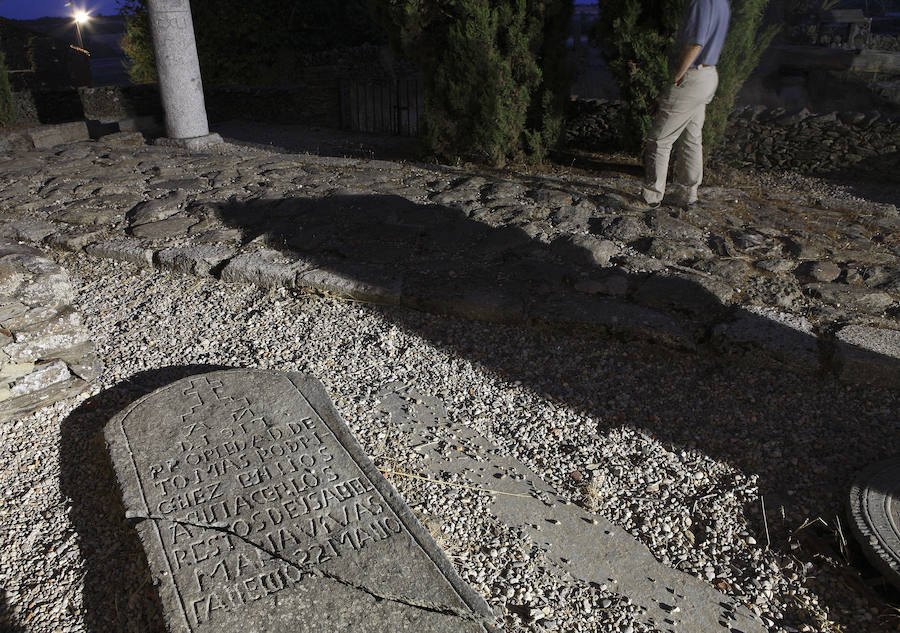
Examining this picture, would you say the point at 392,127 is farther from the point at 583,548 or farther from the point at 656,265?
the point at 583,548

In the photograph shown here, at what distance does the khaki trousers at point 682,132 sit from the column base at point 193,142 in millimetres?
5203

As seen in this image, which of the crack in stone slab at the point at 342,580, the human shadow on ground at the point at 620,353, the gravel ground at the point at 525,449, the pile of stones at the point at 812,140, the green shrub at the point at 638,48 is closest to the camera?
the crack in stone slab at the point at 342,580

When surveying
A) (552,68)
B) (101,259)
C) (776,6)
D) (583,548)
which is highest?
(776,6)

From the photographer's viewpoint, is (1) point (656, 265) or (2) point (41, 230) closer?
(1) point (656, 265)

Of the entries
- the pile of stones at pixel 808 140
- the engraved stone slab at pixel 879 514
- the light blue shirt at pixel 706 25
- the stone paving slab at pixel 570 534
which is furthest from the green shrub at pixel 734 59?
the stone paving slab at pixel 570 534

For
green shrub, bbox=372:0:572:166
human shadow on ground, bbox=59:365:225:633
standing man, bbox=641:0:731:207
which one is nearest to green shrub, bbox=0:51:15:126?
green shrub, bbox=372:0:572:166

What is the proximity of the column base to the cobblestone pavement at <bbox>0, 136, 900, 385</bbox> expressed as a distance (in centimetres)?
128

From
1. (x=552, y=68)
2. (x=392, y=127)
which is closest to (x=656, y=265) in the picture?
(x=552, y=68)

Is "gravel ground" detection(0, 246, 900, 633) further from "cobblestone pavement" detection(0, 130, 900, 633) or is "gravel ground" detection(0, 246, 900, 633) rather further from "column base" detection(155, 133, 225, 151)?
"column base" detection(155, 133, 225, 151)

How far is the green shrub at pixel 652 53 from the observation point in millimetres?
5922

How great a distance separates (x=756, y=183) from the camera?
6477 millimetres

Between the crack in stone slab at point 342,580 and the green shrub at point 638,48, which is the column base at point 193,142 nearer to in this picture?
the green shrub at point 638,48

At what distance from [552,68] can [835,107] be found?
6.22 m

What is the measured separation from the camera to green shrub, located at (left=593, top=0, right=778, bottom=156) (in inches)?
233
